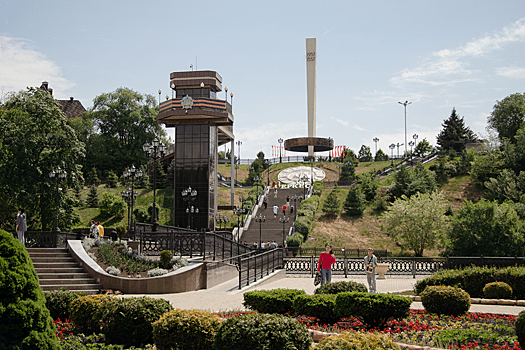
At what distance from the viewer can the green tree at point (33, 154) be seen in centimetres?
2931

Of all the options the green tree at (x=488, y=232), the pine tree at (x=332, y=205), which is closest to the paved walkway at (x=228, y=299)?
the green tree at (x=488, y=232)

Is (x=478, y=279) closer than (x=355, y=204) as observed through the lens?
Yes

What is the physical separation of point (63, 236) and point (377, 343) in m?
18.2

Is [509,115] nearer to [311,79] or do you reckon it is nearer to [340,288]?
[311,79]

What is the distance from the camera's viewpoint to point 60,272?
680 inches

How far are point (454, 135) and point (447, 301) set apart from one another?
7770 cm

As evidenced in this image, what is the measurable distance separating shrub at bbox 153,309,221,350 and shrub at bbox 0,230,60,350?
5.60 feet

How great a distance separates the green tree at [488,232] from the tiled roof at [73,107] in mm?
71762

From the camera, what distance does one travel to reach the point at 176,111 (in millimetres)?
44625

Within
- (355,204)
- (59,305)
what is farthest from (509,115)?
(59,305)

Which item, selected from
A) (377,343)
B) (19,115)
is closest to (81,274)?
(377,343)

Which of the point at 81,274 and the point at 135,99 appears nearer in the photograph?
the point at 81,274

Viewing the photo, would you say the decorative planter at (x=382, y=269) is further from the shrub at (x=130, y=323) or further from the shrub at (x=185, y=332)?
the shrub at (x=185, y=332)

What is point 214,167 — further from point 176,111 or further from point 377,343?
point 377,343
